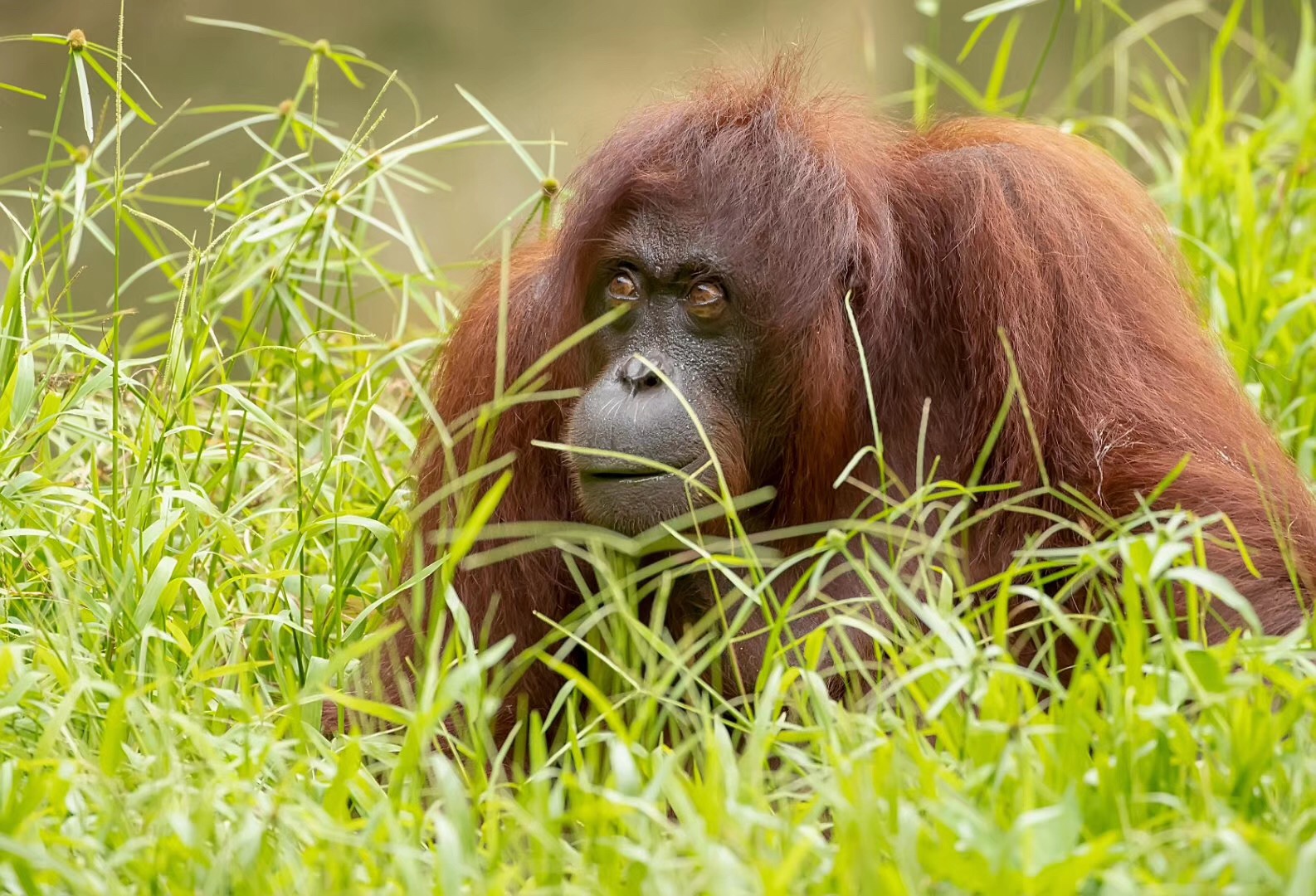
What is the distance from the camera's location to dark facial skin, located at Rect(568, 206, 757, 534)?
3.07m

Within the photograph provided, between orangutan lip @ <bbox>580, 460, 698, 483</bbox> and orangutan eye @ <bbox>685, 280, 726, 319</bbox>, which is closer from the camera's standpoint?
orangutan lip @ <bbox>580, 460, 698, 483</bbox>

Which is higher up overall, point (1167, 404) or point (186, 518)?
point (1167, 404)

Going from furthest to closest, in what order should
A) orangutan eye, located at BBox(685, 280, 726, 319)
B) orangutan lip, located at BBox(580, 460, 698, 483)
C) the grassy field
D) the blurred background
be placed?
1. the blurred background
2. orangutan eye, located at BBox(685, 280, 726, 319)
3. orangutan lip, located at BBox(580, 460, 698, 483)
4. the grassy field

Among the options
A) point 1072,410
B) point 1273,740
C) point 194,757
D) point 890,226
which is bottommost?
point 194,757

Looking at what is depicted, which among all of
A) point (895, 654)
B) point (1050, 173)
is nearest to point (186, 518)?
point (895, 654)

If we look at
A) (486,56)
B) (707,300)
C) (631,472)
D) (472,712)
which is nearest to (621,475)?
(631,472)

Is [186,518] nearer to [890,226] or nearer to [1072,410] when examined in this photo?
[890,226]

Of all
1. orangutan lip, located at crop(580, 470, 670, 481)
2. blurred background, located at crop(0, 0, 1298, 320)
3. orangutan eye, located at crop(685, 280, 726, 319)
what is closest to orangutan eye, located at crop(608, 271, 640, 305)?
orangutan eye, located at crop(685, 280, 726, 319)

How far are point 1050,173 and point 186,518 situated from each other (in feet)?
6.28

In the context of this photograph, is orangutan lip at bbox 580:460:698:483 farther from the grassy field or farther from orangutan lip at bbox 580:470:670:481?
the grassy field

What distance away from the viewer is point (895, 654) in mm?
2510

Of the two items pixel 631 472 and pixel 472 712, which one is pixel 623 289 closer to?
pixel 631 472

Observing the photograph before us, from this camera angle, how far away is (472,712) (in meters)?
2.49

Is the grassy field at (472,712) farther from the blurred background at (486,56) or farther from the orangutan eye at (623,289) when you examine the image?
the blurred background at (486,56)
